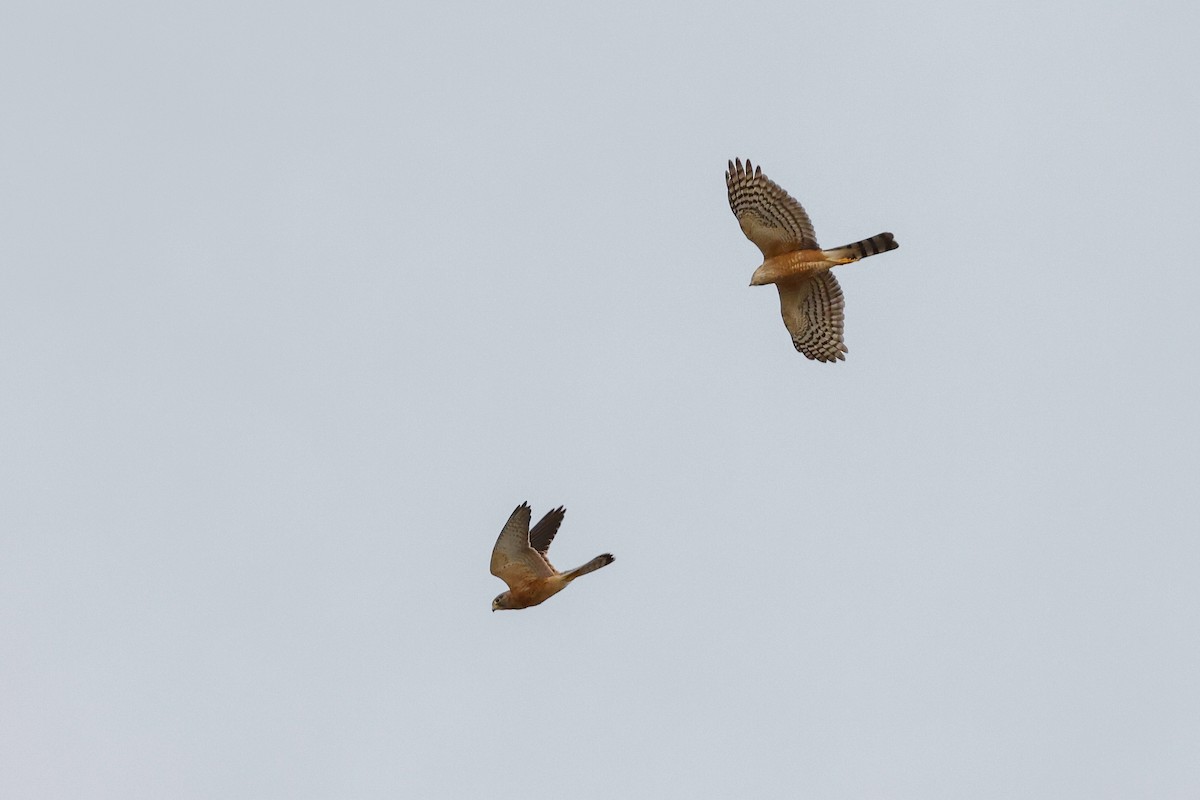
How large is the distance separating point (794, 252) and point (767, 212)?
0.79m

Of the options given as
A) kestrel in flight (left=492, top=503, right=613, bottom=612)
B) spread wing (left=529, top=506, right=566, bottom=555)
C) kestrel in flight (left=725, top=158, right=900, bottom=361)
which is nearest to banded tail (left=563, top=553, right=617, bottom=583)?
kestrel in flight (left=492, top=503, right=613, bottom=612)

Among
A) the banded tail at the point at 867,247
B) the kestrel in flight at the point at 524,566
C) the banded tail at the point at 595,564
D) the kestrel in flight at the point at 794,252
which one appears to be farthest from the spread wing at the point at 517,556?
the banded tail at the point at 867,247

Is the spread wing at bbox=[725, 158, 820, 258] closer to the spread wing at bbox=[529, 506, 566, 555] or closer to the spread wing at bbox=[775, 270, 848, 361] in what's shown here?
the spread wing at bbox=[775, 270, 848, 361]

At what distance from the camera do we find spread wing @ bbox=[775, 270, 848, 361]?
30.4 metres

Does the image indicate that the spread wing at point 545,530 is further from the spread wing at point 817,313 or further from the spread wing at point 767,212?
the spread wing at point 767,212

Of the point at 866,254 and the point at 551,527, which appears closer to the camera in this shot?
the point at 866,254

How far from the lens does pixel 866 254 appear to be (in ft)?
95.1

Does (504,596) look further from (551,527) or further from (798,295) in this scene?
(798,295)

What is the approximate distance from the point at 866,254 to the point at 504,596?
305 inches

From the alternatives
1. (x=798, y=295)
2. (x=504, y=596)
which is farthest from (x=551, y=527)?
(x=798, y=295)

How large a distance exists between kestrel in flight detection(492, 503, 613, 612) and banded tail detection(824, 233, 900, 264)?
617 cm

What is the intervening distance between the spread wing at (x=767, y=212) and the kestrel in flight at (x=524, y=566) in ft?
18.1

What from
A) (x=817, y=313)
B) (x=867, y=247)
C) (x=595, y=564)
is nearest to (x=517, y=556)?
(x=595, y=564)

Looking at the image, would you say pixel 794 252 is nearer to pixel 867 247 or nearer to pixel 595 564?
pixel 867 247
